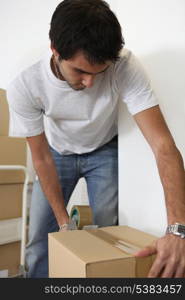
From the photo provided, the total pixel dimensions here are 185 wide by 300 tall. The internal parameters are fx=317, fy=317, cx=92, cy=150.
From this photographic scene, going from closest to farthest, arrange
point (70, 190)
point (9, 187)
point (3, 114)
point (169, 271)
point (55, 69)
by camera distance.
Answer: point (169, 271)
point (55, 69)
point (70, 190)
point (9, 187)
point (3, 114)

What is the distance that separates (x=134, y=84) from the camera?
92cm

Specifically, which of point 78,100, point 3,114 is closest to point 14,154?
point 3,114

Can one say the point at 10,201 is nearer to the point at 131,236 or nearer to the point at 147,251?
the point at 131,236

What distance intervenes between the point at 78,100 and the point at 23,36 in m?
1.19

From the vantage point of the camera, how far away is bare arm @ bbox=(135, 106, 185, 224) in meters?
0.73

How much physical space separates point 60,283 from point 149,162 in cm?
48

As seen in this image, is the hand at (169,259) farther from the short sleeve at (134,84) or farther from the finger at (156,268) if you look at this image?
the short sleeve at (134,84)

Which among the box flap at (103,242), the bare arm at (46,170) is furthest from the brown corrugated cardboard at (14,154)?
the box flap at (103,242)

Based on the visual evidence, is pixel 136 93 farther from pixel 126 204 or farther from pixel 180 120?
pixel 126 204

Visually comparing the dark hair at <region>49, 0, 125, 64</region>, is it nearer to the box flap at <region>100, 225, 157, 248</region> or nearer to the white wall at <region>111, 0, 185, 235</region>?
the white wall at <region>111, 0, 185, 235</region>

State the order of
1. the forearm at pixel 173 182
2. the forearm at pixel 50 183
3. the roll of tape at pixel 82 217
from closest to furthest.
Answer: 1. the forearm at pixel 173 182
2. the roll of tape at pixel 82 217
3. the forearm at pixel 50 183

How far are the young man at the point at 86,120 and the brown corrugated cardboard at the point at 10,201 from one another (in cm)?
25

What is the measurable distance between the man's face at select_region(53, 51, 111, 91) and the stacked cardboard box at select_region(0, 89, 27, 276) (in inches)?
27.1

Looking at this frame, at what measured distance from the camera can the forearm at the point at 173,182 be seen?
72 cm
